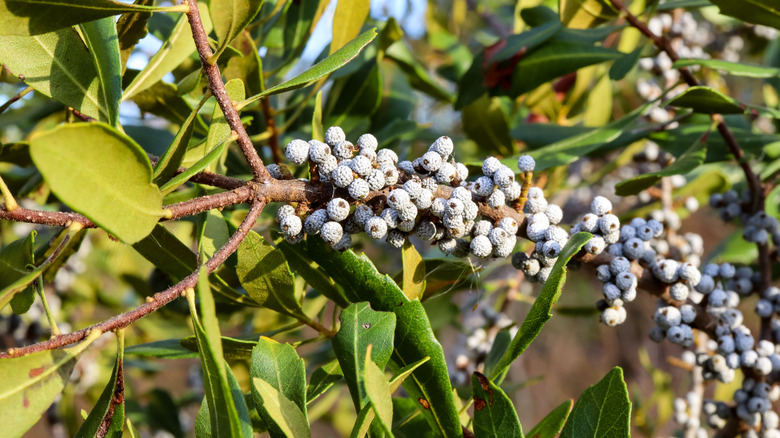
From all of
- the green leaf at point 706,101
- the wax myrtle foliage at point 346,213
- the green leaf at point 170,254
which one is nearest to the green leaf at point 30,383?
the wax myrtle foliage at point 346,213

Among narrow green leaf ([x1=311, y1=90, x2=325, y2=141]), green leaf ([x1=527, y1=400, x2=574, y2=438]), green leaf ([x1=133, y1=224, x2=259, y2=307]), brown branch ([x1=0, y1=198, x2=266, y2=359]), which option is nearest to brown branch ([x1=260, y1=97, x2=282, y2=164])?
narrow green leaf ([x1=311, y1=90, x2=325, y2=141])

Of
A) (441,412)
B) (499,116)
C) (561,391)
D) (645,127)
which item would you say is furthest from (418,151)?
(561,391)

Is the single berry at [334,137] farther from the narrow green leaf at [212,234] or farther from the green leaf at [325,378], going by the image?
the green leaf at [325,378]

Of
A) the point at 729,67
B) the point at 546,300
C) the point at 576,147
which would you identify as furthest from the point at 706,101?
the point at 546,300

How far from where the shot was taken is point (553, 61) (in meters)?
1.51

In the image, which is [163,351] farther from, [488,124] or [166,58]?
[488,124]

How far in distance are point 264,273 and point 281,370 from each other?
18 cm

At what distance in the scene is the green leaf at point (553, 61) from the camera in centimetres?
151

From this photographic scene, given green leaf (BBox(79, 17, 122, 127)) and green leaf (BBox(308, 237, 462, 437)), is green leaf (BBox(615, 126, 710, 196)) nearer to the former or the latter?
green leaf (BBox(308, 237, 462, 437))

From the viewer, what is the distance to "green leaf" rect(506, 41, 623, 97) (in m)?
1.51

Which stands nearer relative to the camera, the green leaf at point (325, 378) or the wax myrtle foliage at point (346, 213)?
the wax myrtle foliage at point (346, 213)

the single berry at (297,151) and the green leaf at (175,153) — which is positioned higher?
the green leaf at (175,153)

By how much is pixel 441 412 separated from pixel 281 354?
278 millimetres

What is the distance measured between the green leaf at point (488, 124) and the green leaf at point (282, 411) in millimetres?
1201
